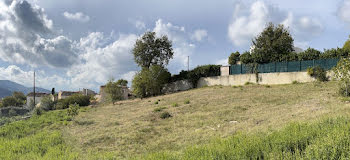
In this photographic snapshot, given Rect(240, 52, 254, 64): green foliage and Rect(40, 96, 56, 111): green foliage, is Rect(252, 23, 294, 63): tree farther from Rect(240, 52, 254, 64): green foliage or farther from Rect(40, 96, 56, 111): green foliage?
Rect(40, 96, 56, 111): green foliage

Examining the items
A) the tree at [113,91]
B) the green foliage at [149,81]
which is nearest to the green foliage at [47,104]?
the tree at [113,91]

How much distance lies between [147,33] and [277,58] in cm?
2509

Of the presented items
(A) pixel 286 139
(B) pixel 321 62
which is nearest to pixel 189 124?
(A) pixel 286 139

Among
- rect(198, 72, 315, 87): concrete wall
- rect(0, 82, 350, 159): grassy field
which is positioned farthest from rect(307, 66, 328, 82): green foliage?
rect(0, 82, 350, 159): grassy field

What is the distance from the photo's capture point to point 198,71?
3259 centimetres

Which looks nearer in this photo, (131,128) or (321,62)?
(131,128)

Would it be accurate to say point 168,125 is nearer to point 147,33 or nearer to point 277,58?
point 277,58

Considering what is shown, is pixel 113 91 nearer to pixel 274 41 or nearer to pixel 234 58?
pixel 234 58

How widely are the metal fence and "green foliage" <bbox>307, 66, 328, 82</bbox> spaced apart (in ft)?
2.35

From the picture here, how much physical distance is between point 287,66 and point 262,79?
3020 mm

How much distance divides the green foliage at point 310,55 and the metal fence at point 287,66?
1.93 feet

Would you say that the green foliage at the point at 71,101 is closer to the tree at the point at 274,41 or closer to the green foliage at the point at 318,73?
the tree at the point at 274,41

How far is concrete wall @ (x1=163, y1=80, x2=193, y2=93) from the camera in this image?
34.5 metres

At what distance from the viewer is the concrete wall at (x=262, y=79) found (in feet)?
68.6
